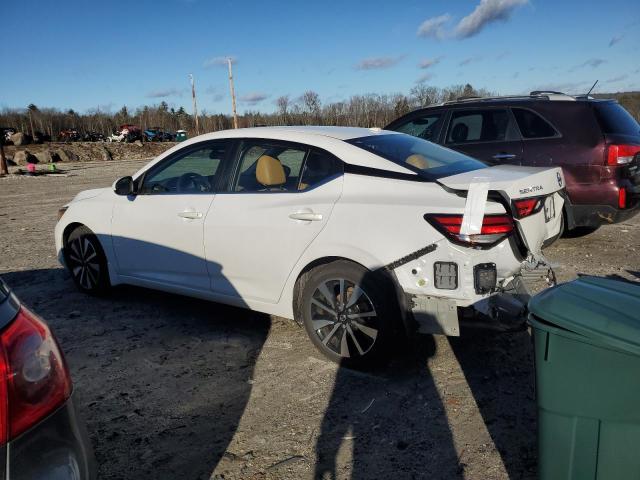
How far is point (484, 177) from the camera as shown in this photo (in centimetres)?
341

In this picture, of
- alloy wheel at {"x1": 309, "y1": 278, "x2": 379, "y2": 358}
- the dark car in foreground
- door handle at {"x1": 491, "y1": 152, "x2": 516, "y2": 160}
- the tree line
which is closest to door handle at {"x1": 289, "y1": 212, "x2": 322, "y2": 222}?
alloy wheel at {"x1": 309, "y1": 278, "x2": 379, "y2": 358}

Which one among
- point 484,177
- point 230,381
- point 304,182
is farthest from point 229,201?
point 484,177

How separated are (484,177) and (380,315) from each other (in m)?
1.07

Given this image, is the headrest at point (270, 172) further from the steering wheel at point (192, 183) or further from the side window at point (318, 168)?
the steering wheel at point (192, 183)

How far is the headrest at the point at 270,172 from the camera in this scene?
159 inches

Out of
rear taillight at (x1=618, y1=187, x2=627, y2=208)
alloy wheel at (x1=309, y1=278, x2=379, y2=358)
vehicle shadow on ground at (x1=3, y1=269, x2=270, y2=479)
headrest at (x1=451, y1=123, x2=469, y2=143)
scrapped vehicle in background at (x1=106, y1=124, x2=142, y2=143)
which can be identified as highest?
scrapped vehicle in background at (x1=106, y1=124, x2=142, y2=143)

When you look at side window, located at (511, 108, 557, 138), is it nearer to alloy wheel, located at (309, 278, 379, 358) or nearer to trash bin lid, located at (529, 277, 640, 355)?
alloy wheel, located at (309, 278, 379, 358)

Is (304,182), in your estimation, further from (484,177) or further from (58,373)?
(58,373)

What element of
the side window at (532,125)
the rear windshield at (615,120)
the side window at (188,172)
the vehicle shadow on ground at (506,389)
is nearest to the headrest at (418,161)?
the vehicle shadow on ground at (506,389)

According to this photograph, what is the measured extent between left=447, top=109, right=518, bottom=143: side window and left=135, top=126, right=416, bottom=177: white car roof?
8.66 feet

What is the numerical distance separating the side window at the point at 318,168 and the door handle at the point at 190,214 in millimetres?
934

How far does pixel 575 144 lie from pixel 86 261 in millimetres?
5194

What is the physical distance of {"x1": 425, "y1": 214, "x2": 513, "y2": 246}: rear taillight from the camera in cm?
311

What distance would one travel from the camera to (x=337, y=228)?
356 centimetres
